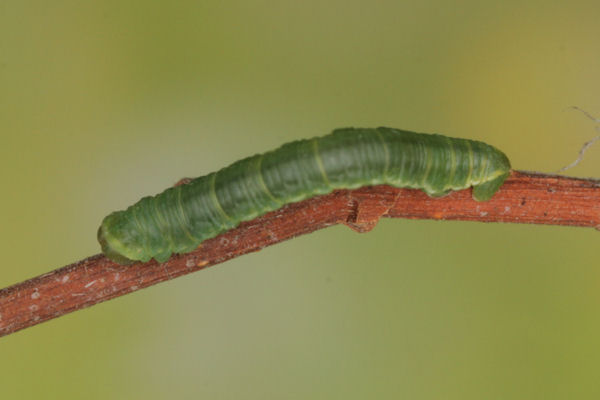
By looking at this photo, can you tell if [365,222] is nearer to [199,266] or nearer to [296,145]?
[296,145]

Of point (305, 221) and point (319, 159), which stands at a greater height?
point (319, 159)

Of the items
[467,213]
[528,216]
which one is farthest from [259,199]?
[528,216]

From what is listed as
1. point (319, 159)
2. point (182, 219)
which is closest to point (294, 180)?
point (319, 159)

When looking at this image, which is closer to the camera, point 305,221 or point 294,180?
point 294,180

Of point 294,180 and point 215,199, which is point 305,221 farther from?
point 215,199

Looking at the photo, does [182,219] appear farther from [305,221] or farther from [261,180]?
[305,221]

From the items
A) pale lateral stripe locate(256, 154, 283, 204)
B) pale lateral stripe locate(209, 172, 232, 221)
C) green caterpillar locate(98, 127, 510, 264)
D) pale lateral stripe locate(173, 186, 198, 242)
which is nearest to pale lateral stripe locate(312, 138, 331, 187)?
green caterpillar locate(98, 127, 510, 264)

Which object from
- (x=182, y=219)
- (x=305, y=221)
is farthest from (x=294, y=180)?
(x=182, y=219)
